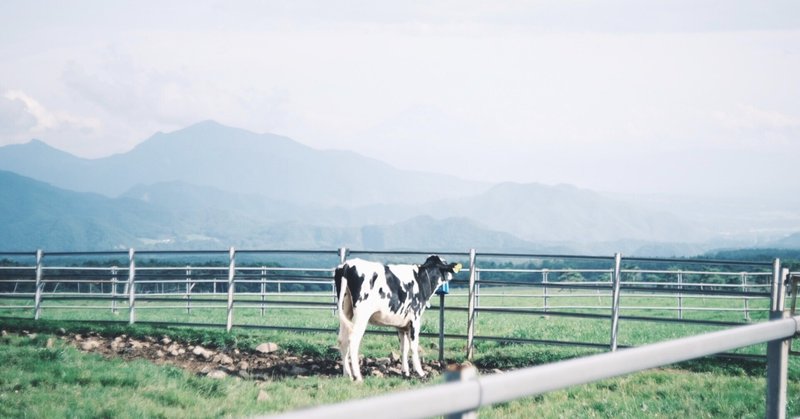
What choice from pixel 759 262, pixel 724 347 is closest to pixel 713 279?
pixel 759 262

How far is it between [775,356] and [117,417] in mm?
5358

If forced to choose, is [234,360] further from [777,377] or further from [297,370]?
[777,377]

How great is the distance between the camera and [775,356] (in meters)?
4.41

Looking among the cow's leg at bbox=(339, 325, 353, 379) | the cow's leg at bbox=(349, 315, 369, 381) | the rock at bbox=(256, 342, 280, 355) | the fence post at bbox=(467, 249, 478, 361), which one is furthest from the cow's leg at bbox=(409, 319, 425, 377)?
the rock at bbox=(256, 342, 280, 355)

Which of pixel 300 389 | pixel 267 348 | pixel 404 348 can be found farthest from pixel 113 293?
pixel 300 389

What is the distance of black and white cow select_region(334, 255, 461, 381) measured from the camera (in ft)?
37.3

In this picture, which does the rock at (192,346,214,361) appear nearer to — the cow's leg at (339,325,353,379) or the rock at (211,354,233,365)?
the rock at (211,354,233,365)

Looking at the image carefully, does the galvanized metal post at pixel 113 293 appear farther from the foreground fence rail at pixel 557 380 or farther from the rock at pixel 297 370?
the foreground fence rail at pixel 557 380

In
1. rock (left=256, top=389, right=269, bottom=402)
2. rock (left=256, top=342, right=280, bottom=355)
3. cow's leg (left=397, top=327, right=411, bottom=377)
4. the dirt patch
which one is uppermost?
cow's leg (left=397, top=327, right=411, bottom=377)

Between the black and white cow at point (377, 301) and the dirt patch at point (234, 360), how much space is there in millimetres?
441

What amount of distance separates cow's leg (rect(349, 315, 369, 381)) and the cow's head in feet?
5.58

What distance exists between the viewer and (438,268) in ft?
42.7

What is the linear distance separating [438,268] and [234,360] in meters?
3.21

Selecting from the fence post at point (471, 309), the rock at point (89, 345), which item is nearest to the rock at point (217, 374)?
the rock at point (89, 345)
